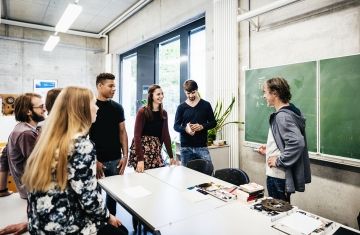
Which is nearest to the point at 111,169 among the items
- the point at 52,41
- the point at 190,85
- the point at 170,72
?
the point at 190,85

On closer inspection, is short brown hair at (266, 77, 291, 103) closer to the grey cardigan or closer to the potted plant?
the grey cardigan

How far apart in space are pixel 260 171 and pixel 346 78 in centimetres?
156

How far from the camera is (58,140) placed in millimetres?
1247

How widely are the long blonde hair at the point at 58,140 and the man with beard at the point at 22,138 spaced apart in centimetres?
84

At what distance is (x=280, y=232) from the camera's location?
54.4 inches

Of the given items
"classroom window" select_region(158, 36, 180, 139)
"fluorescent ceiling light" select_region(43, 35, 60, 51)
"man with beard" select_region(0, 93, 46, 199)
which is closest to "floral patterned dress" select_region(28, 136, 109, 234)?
"man with beard" select_region(0, 93, 46, 199)

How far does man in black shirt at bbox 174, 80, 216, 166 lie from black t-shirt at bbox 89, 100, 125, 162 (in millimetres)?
782

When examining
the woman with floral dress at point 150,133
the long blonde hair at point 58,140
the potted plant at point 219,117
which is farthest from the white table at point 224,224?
the potted plant at point 219,117

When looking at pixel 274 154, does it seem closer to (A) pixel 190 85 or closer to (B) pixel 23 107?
(A) pixel 190 85

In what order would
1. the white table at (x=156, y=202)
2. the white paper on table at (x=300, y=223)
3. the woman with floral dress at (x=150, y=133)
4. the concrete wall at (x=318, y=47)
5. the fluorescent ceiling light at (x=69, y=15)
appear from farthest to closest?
the fluorescent ceiling light at (x=69, y=15)
the woman with floral dress at (x=150, y=133)
the concrete wall at (x=318, y=47)
the white table at (x=156, y=202)
the white paper on table at (x=300, y=223)

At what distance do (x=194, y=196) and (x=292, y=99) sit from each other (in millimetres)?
1724

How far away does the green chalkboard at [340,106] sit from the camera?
2322mm

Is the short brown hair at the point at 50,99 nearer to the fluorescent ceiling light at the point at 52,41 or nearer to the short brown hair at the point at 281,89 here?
the short brown hair at the point at 281,89

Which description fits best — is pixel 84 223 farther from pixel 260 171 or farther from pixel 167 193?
pixel 260 171
